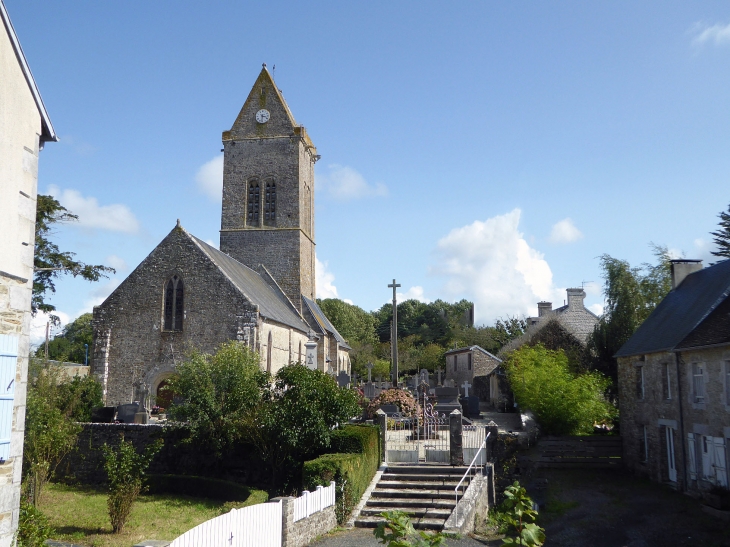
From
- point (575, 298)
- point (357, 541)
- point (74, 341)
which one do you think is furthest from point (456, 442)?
point (74, 341)

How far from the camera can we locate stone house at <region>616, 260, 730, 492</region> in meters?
16.9

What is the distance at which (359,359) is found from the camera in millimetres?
60969

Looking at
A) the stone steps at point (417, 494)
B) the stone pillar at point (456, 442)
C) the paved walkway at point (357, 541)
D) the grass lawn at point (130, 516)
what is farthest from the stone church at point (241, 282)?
the paved walkway at point (357, 541)

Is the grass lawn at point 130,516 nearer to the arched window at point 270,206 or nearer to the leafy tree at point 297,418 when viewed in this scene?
the leafy tree at point 297,418

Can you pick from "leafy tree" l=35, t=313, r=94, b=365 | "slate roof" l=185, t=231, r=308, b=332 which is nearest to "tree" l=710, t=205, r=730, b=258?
"slate roof" l=185, t=231, r=308, b=332

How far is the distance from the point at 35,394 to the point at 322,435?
7.00 m

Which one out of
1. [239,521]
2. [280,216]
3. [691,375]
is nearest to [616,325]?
[691,375]

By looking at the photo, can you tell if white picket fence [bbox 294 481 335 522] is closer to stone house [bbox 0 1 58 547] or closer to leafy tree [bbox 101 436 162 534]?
leafy tree [bbox 101 436 162 534]

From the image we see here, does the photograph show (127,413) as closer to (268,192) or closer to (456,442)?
(456,442)

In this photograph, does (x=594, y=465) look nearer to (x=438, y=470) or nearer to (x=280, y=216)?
(x=438, y=470)

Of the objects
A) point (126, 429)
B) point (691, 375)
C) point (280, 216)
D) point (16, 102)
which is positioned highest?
point (280, 216)

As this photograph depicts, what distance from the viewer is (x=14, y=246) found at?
771 centimetres

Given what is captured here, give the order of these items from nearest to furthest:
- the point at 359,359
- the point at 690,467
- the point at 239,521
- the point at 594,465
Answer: the point at 239,521
the point at 690,467
the point at 594,465
the point at 359,359

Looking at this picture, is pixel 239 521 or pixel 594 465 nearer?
pixel 239 521
